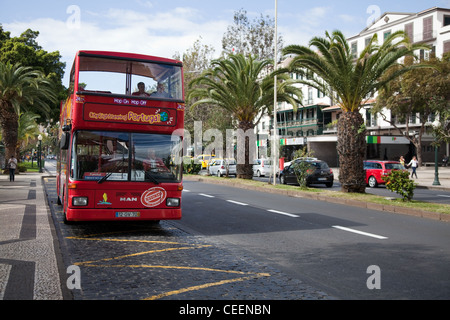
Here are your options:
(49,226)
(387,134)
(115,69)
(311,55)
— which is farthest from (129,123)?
(387,134)

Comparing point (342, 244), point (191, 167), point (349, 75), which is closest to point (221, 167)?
point (191, 167)

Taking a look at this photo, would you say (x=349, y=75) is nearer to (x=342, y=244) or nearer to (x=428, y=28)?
(x=342, y=244)

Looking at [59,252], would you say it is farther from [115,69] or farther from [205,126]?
[205,126]

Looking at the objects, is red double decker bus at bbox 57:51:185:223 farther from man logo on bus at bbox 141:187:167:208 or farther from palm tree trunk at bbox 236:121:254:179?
palm tree trunk at bbox 236:121:254:179

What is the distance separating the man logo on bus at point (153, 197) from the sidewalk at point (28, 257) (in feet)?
5.91

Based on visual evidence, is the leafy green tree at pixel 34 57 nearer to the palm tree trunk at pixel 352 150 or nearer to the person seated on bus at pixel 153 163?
the palm tree trunk at pixel 352 150

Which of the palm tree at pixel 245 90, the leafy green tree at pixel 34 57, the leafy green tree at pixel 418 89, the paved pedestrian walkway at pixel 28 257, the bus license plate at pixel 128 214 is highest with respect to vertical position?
the leafy green tree at pixel 34 57

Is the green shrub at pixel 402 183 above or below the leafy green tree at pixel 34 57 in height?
below

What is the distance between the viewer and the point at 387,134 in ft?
172

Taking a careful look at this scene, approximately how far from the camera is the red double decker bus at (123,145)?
8.83 metres

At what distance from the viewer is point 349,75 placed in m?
17.4

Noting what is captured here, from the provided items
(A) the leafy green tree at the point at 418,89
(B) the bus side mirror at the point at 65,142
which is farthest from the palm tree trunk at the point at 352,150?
(A) the leafy green tree at the point at 418,89

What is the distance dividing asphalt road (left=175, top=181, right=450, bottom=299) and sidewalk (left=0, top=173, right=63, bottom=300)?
2.98 metres

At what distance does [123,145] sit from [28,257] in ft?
10.2
